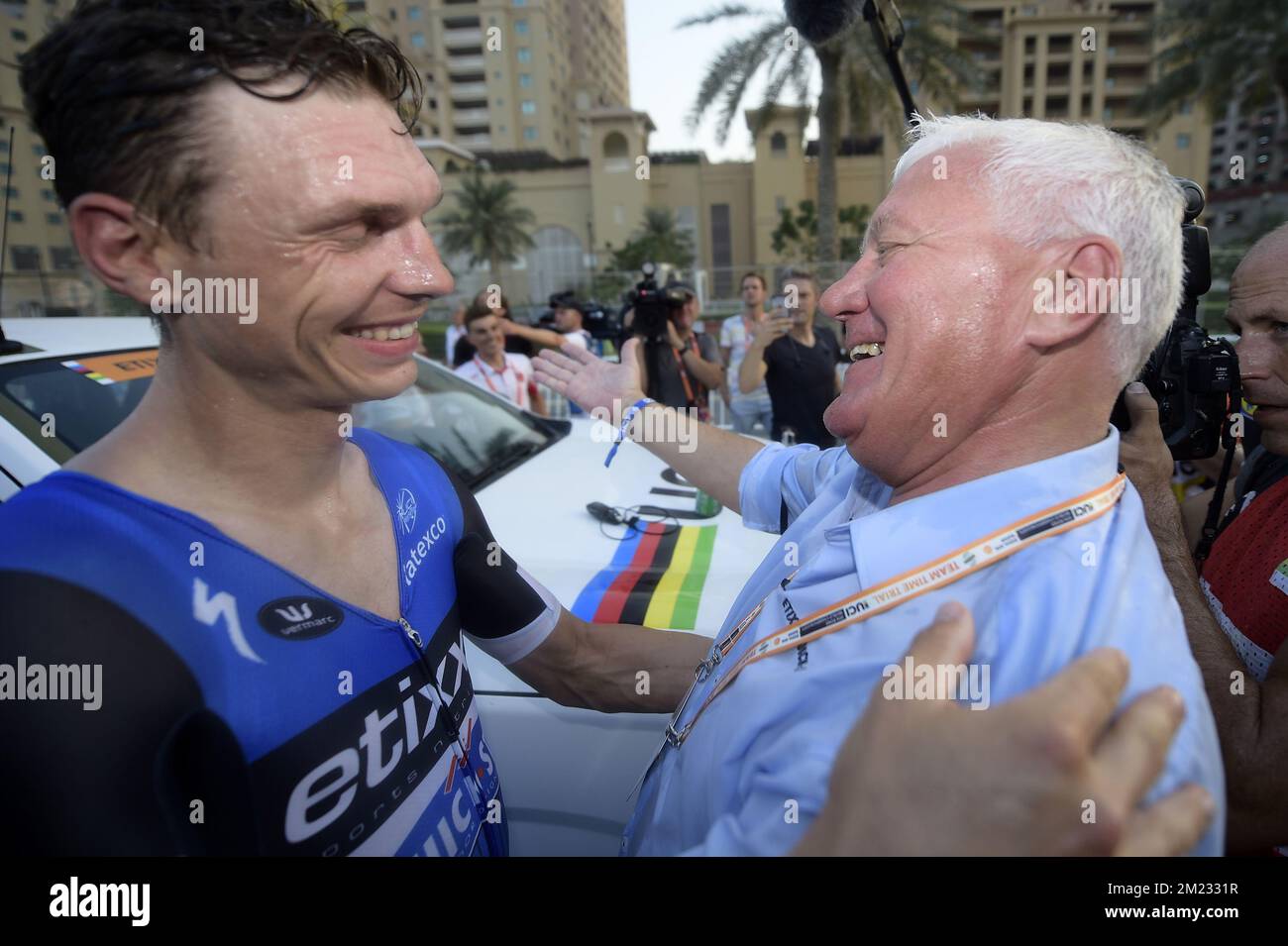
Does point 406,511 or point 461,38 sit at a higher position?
point 461,38

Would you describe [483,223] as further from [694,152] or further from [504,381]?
[504,381]

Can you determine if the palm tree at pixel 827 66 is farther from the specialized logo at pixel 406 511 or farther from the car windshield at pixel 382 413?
the specialized logo at pixel 406 511

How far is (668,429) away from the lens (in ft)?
6.86

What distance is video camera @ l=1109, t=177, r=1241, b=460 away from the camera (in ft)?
6.01

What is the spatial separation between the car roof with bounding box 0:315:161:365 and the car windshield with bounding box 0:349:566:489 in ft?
0.22

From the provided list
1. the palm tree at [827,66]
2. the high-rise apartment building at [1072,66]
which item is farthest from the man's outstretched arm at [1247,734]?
the high-rise apartment building at [1072,66]

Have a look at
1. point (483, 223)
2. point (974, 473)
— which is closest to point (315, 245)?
point (974, 473)

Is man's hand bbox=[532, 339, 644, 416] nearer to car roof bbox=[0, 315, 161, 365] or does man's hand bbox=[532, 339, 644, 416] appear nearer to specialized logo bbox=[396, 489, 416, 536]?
specialized logo bbox=[396, 489, 416, 536]

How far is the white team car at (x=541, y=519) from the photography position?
1.76m

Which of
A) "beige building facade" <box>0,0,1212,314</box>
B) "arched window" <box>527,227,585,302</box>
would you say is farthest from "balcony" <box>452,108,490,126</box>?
"arched window" <box>527,227,585,302</box>

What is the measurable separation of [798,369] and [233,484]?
426 cm
